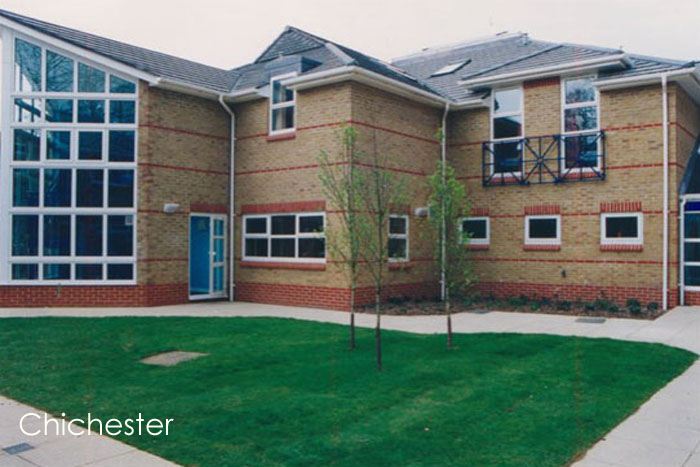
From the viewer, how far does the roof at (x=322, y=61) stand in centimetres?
1552

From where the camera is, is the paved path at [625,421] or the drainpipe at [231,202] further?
the drainpipe at [231,202]

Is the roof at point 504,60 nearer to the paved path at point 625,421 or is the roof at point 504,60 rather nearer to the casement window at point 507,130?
the casement window at point 507,130

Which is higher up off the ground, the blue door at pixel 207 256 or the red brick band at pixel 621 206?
the red brick band at pixel 621 206

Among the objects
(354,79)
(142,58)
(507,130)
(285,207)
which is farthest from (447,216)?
(142,58)

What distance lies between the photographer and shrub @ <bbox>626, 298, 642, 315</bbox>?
13.4 metres

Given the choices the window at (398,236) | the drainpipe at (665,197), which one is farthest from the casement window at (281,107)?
the drainpipe at (665,197)

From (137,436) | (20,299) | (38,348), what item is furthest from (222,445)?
(20,299)

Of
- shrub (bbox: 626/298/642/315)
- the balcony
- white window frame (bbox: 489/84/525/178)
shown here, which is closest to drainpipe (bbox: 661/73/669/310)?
shrub (bbox: 626/298/642/315)

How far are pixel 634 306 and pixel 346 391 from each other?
9.61 m

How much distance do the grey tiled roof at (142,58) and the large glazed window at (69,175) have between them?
52 cm

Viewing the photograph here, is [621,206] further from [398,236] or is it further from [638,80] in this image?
[398,236]

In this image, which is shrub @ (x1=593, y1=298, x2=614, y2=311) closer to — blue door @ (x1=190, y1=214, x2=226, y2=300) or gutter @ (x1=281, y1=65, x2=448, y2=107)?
gutter @ (x1=281, y1=65, x2=448, y2=107)

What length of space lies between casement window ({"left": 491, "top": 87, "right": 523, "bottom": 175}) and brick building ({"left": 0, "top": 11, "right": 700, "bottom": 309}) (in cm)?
5

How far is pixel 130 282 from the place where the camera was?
50.6ft
